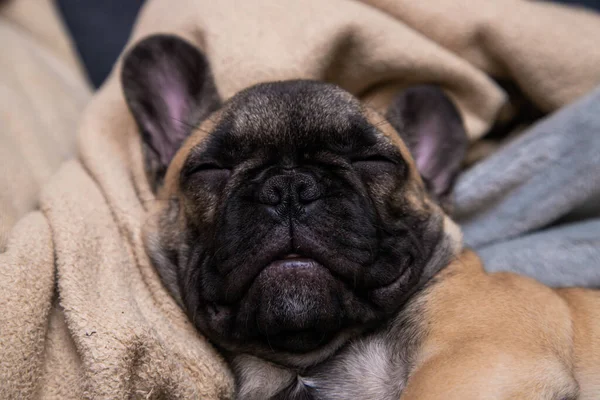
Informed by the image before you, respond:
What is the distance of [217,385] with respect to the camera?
125 cm

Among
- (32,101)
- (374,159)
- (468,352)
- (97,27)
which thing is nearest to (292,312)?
(468,352)

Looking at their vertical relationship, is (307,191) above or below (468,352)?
above

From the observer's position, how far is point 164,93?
174 cm

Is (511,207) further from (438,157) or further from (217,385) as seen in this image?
(217,385)

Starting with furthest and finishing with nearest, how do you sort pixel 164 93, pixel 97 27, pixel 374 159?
pixel 97 27 < pixel 164 93 < pixel 374 159

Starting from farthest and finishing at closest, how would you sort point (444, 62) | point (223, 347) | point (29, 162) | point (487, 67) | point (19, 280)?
1. point (487, 67)
2. point (444, 62)
3. point (29, 162)
4. point (223, 347)
5. point (19, 280)

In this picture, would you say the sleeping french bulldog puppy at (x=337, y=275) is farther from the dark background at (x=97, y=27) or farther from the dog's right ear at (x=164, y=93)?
the dark background at (x=97, y=27)

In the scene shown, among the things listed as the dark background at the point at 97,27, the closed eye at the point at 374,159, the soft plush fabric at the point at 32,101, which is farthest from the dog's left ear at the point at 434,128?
the dark background at the point at 97,27

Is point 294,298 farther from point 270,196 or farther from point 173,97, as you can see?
point 173,97

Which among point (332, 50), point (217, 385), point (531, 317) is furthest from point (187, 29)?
point (531, 317)

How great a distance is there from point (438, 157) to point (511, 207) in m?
0.29

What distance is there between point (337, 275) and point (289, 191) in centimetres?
21

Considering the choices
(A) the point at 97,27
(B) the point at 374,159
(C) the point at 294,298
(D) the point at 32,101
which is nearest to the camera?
(C) the point at 294,298

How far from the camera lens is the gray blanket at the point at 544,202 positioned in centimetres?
152
